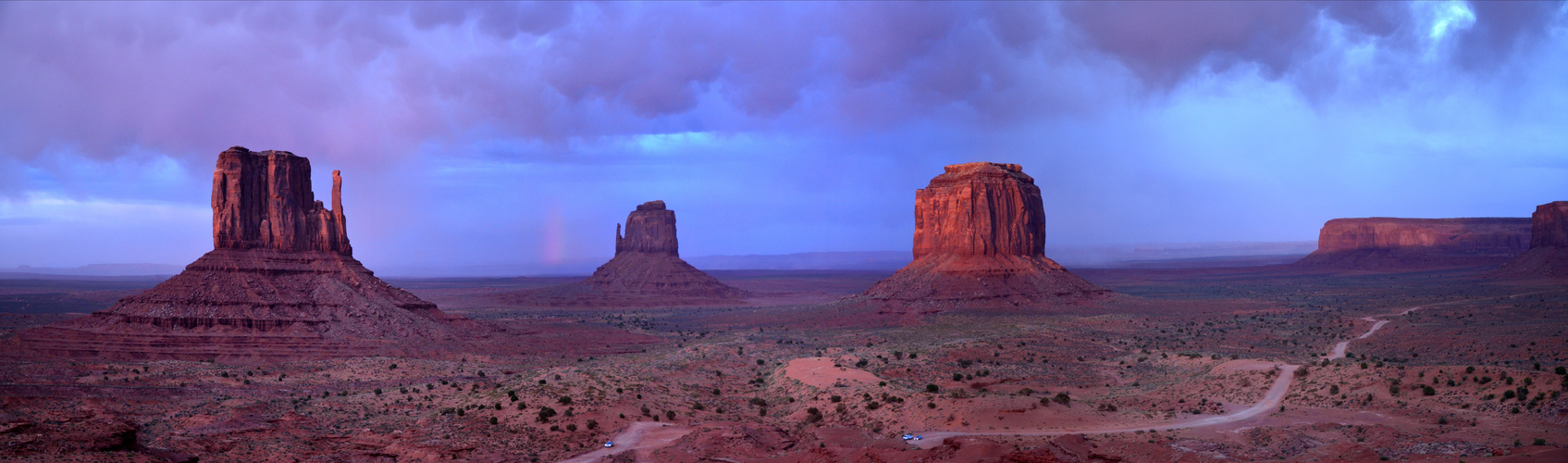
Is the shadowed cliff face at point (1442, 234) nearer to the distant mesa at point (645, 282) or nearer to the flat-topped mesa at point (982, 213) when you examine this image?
the flat-topped mesa at point (982, 213)

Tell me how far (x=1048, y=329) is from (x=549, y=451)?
1593 inches

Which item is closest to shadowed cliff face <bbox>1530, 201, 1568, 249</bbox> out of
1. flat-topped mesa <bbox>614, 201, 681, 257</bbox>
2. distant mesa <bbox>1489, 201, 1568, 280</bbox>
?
distant mesa <bbox>1489, 201, 1568, 280</bbox>

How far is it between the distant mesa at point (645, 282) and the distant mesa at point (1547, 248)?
89602 mm

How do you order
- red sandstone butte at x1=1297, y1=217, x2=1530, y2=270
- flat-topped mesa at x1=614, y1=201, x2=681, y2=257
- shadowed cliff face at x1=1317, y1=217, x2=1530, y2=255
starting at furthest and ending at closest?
1. shadowed cliff face at x1=1317, y1=217, x2=1530, y2=255
2. red sandstone butte at x1=1297, y1=217, x2=1530, y2=270
3. flat-topped mesa at x1=614, y1=201, x2=681, y2=257

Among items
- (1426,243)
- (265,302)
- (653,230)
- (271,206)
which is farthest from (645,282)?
(1426,243)

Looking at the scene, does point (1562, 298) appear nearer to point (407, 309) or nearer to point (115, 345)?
point (407, 309)

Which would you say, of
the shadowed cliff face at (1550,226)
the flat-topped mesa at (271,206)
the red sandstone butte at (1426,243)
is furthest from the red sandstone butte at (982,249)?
the red sandstone butte at (1426,243)

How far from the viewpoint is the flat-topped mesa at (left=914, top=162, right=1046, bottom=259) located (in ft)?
287

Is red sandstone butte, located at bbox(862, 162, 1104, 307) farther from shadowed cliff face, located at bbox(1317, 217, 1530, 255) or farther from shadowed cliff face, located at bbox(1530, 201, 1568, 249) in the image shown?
shadowed cliff face, located at bbox(1317, 217, 1530, 255)

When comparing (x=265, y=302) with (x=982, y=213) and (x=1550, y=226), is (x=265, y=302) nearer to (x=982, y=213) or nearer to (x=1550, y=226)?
(x=982, y=213)

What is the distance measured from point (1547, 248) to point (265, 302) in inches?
4951

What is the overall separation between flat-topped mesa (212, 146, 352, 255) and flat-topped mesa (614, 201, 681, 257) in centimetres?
7499

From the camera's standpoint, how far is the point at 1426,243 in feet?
548

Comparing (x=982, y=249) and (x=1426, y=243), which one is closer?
(x=982, y=249)
